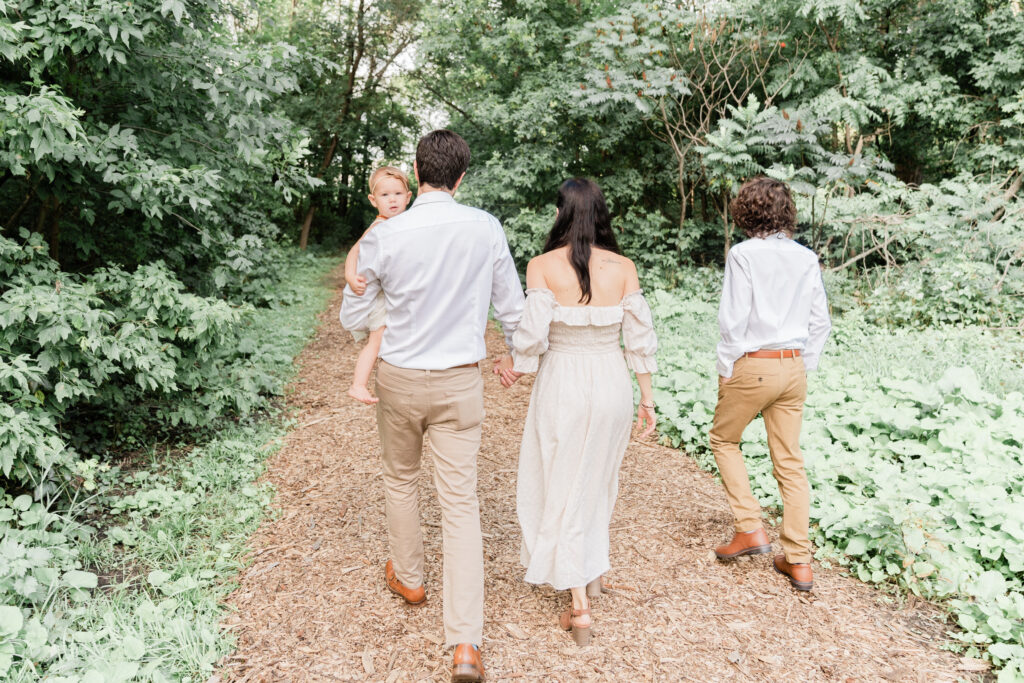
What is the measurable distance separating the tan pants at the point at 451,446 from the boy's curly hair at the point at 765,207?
1649 mm

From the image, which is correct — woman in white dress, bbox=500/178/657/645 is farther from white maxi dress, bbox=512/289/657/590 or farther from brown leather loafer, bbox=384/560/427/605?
brown leather loafer, bbox=384/560/427/605

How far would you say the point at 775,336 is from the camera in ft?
10.1

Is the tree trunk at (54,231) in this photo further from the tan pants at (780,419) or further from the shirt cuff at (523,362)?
the tan pants at (780,419)

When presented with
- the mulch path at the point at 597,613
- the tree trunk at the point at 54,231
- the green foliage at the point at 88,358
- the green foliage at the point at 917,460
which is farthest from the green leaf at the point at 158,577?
the green foliage at the point at 917,460

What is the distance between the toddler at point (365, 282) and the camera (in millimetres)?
2693

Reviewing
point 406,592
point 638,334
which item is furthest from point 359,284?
point 406,592

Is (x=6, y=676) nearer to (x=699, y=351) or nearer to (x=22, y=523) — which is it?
(x=22, y=523)

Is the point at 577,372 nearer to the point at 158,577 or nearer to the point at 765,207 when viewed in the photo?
the point at 765,207

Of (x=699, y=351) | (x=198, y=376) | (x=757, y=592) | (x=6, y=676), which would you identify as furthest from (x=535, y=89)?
(x=6, y=676)

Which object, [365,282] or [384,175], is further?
[384,175]

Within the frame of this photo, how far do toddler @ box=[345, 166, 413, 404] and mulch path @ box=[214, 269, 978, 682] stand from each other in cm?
115

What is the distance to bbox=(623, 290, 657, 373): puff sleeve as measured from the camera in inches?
111

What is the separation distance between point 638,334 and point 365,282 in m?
1.27

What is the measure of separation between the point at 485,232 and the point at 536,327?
48cm
